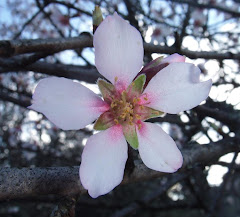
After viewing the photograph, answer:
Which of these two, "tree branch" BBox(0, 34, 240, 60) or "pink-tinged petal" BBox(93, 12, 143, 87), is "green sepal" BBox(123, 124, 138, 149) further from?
"tree branch" BBox(0, 34, 240, 60)

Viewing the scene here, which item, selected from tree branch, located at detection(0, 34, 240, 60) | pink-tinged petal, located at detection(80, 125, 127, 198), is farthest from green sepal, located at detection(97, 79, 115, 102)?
tree branch, located at detection(0, 34, 240, 60)

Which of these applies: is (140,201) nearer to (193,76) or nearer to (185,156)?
(185,156)

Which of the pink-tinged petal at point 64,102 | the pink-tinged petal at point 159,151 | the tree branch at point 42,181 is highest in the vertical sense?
the pink-tinged petal at point 64,102

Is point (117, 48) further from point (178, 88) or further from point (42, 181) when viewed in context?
point (42, 181)

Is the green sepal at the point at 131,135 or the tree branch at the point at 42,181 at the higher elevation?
the green sepal at the point at 131,135

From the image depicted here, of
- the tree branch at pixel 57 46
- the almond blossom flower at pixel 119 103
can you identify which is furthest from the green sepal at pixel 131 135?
the tree branch at pixel 57 46

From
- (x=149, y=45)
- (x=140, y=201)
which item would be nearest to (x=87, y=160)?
(x=149, y=45)

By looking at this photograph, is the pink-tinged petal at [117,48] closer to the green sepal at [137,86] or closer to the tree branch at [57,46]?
the green sepal at [137,86]
